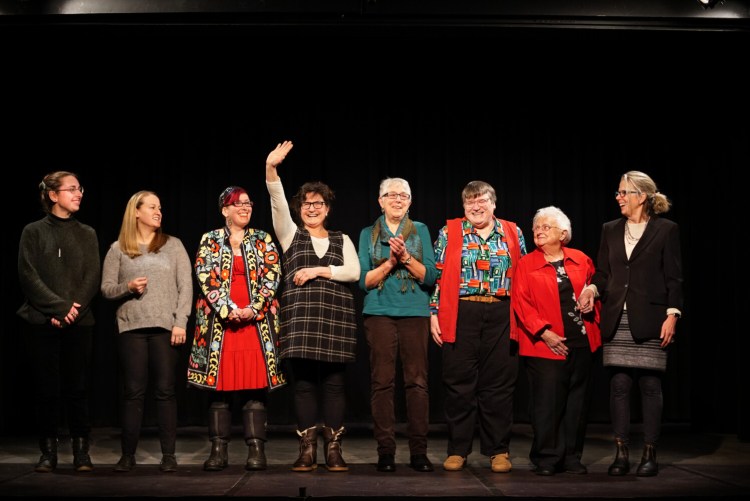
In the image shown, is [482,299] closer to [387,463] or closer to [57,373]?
[387,463]

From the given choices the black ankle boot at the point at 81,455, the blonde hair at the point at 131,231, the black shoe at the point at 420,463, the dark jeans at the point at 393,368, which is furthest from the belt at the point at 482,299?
the black ankle boot at the point at 81,455

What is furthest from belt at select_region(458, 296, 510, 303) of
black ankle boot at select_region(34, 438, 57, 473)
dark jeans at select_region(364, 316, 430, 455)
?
black ankle boot at select_region(34, 438, 57, 473)

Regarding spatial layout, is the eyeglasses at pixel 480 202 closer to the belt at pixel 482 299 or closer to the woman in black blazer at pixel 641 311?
the belt at pixel 482 299

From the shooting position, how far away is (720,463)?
16.9 ft

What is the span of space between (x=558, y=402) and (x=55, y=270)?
2.78m

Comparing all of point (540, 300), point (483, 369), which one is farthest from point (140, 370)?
point (540, 300)

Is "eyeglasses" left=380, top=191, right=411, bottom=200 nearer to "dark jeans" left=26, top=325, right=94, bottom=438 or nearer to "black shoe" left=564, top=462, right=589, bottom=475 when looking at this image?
"black shoe" left=564, top=462, right=589, bottom=475

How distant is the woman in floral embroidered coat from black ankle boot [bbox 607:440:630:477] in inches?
70.2

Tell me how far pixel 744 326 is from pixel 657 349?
2084mm

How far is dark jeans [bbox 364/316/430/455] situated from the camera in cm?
452

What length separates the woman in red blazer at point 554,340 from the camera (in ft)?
14.6

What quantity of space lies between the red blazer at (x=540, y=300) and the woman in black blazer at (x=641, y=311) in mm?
77

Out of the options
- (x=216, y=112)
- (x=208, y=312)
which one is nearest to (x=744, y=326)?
(x=208, y=312)

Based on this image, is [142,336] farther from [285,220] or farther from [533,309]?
[533,309]
